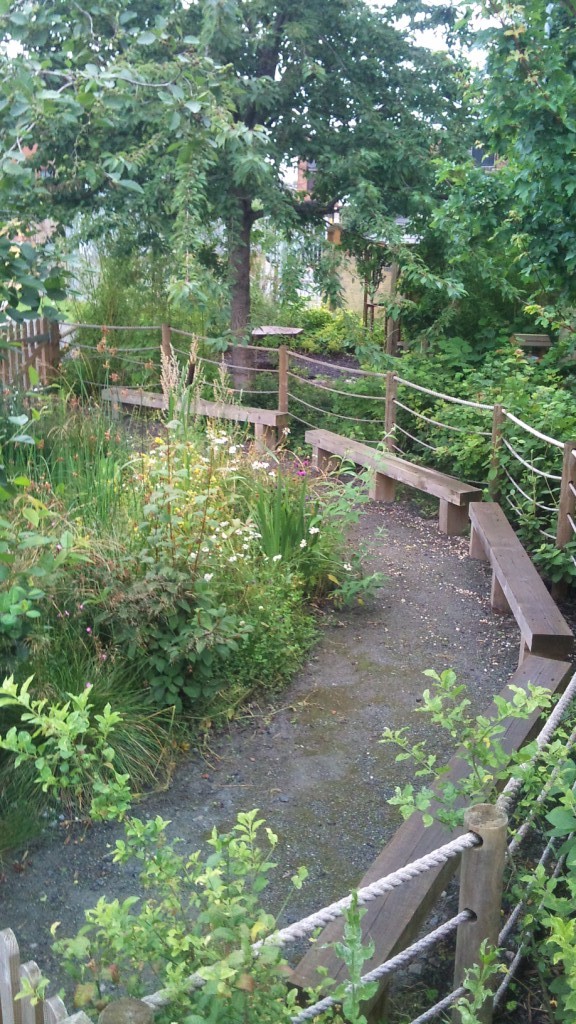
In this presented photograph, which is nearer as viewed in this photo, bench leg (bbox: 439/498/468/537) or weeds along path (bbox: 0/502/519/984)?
weeds along path (bbox: 0/502/519/984)

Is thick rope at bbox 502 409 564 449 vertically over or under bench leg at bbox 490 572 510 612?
over

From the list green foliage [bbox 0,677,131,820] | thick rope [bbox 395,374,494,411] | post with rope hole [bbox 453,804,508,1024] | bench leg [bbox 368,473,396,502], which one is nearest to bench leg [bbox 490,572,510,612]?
thick rope [bbox 395,374,494,411]

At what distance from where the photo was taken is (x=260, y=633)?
15.9 ft

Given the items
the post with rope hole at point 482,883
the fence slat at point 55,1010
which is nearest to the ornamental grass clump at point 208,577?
the post with rope hole at point 482,883

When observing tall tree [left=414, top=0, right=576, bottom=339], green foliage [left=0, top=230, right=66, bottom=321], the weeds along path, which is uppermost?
tall tree [left=414, top=0, right=576, bottom=339]

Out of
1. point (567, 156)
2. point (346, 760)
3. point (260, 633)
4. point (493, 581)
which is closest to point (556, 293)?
point (567, 156)

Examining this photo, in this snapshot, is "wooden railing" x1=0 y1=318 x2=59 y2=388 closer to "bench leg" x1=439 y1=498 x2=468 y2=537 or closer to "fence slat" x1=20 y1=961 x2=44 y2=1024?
"bench leg" x1=439 y1=498 x2=468 y2=537

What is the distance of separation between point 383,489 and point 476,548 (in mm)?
1630

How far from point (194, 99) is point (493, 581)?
364cm

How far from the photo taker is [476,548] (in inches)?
267

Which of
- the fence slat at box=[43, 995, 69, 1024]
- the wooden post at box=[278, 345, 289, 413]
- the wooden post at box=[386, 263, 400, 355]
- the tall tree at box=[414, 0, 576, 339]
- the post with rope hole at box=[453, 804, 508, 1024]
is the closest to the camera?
the fence slat at box=[43, 995, 69, 1024]

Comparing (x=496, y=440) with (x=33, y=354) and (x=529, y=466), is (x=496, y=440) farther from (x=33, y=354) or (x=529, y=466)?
(x=33, y=354)

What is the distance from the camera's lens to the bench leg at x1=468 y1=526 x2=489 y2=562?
22.1 ft

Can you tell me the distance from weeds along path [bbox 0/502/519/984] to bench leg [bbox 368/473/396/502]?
196 centimetres
